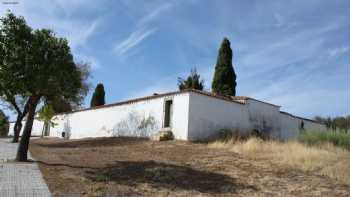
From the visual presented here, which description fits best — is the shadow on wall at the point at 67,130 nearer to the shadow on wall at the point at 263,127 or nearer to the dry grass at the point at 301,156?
the shadow on wall at the point at 263,127

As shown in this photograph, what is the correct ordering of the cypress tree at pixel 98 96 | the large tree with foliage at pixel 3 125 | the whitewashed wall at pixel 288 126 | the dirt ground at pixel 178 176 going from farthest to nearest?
the large tree with foliage at pixel 3 125
the cypress tree at pixel 98 96
the whitewashed wall at pixel 288 126
the dirt ground at pixel 178 176

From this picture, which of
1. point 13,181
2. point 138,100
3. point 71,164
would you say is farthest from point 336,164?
point 138,100

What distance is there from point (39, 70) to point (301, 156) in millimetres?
9507

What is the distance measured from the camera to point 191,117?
18156 mm


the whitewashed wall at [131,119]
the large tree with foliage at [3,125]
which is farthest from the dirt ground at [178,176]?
the large tree with foliage at [3,125]

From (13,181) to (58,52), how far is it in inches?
180

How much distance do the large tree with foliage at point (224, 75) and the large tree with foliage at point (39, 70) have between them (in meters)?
12.9

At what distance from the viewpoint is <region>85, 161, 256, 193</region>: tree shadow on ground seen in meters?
9.82

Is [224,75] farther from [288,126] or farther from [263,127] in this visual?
[288,126]

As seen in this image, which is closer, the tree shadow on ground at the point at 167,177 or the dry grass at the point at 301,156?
the tree shadow on ground at the point at 167,177

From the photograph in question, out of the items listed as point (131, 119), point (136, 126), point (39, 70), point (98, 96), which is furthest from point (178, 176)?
point (98, 96)

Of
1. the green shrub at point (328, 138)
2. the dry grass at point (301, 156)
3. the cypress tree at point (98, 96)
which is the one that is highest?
the cypress tree at point (98, 96)

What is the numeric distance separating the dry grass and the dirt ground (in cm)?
59

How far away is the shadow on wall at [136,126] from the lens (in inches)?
800
